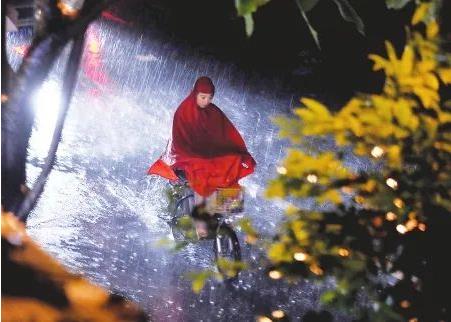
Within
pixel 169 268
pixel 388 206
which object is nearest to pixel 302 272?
pixel 388 206

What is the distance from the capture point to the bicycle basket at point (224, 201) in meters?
5.66

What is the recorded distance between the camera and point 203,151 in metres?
5.60

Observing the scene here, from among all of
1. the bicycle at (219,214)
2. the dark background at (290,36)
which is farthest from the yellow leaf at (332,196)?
the dark background at (290,36)

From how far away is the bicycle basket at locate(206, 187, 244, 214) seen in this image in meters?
5.66

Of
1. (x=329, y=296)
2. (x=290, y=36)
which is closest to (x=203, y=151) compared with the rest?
(x=290, y=36)

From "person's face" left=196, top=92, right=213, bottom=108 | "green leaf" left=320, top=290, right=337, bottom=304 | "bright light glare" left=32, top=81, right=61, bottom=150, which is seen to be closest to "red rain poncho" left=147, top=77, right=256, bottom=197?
"person's face" left=196, top=92, right=213, bottom=108

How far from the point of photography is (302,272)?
2852 millimetres

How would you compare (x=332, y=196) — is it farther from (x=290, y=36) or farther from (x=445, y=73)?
(x=290, y=36)

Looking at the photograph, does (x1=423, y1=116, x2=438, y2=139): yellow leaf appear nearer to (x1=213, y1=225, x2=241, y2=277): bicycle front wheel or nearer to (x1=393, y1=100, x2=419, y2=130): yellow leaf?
(x1=393, y1=100, x2=419, y2=130): yellow leaf

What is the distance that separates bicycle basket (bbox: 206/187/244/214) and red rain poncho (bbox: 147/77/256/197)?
0.07m

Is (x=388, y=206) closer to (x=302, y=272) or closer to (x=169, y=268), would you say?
(x=302, y=272)

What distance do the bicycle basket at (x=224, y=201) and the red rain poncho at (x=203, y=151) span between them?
0.07m

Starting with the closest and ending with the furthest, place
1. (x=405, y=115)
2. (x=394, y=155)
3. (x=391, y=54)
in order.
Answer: (x=391, y=54) → (x=405, y=115) → (x=394, y=155)

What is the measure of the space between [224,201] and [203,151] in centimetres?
67
